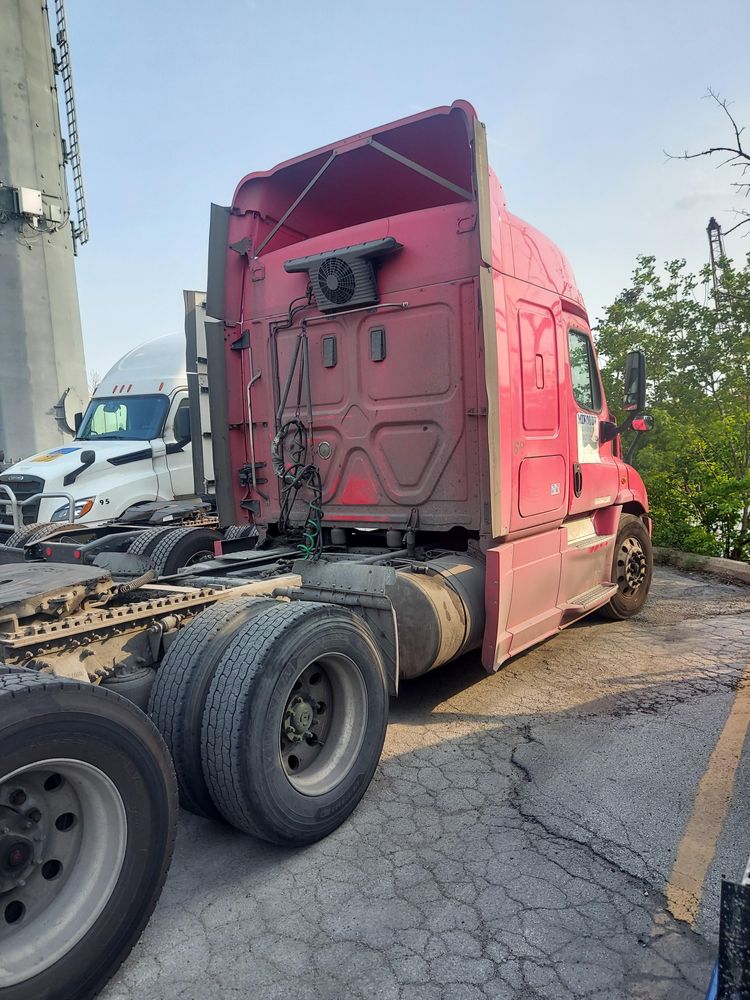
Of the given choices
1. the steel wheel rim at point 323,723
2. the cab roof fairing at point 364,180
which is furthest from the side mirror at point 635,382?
the steel wheel rim at point 323,723

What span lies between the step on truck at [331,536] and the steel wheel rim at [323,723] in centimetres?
1

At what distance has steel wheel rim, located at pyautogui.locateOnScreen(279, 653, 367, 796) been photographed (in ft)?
10.8

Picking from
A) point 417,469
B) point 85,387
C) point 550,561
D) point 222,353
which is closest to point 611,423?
point 550,561

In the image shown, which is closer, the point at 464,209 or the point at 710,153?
the point at 464,209

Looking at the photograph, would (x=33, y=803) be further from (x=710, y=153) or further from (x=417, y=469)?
(x=710, y=153)

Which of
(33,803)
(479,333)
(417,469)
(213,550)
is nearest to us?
(33,803)

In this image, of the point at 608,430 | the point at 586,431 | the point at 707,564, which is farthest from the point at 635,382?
the point at 707,564

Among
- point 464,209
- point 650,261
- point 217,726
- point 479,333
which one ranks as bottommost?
point 217,726

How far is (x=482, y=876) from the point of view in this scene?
295 centimetres

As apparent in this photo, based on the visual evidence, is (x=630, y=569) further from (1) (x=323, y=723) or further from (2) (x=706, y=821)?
(1) (x=323, y=723)

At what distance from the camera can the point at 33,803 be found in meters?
2.23

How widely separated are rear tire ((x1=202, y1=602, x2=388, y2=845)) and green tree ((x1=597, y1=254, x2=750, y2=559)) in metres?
7.76

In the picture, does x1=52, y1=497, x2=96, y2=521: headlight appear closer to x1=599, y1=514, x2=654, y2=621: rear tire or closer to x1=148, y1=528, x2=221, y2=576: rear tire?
x1=148, y1=528, x2=221, y2=576: rear tire

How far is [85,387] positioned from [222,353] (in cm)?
1584
